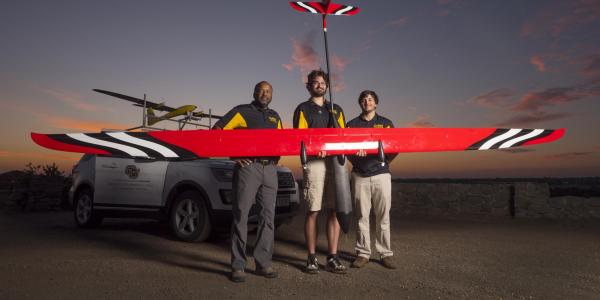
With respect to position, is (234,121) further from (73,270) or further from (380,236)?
(73,270)

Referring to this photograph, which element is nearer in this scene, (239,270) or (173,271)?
(239,270)

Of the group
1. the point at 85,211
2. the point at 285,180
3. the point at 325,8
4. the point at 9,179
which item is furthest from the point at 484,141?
the point at 9,179

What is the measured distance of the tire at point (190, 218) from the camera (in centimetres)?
507

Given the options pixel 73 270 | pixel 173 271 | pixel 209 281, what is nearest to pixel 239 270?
pixel 209 281

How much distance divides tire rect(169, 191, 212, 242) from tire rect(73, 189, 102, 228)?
1850 millimetres

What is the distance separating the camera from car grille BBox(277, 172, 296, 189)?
5535mm

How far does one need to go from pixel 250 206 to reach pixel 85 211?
14.6ft

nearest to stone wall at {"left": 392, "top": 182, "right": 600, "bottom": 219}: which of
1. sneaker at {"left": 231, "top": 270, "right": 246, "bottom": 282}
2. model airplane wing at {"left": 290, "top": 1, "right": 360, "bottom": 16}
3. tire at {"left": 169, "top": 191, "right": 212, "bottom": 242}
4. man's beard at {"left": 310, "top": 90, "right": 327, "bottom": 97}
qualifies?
model airplane wing at {"left": 290, "top": 1, "right": 360, "bottom": 16}

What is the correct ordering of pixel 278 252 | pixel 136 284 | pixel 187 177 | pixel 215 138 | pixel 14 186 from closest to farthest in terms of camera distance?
1. pixel 136 284
2. pixel 215 138
3. pixel 278 252
4. pixel 187 177
5. pixel 14 186

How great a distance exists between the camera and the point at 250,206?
349 cm

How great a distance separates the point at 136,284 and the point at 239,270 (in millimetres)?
861

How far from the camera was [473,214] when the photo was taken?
8.75m

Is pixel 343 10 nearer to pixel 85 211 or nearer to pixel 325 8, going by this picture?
pixel 325 8

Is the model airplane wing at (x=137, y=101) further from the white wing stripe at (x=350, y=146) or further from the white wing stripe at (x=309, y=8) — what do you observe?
the white wing stripe at (x=350, y=146)
